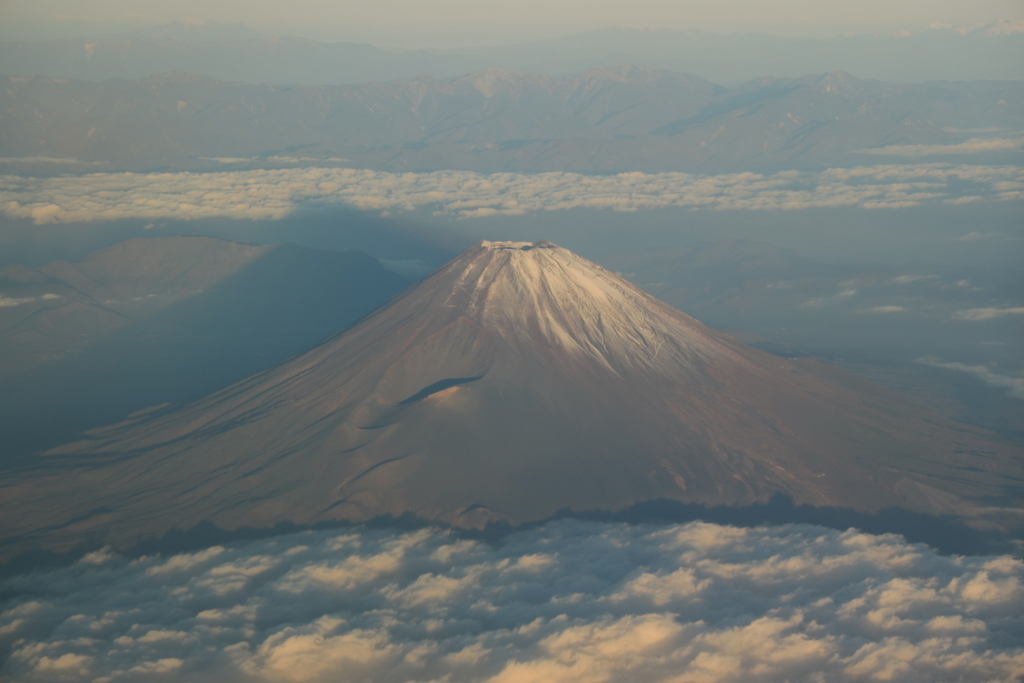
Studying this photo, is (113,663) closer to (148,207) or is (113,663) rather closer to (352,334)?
(352,334)

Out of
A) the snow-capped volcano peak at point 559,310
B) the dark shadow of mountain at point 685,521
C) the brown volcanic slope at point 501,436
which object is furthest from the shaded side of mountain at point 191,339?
the snow-capped volcano peak at point 559,310

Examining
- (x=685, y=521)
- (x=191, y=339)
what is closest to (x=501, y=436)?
(x=685, y=521)

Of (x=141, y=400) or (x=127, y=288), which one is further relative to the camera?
(x=127, y=288)

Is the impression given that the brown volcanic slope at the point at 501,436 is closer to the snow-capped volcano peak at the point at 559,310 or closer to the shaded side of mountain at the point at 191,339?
the snow-capped volcano peak at the point at 559,310

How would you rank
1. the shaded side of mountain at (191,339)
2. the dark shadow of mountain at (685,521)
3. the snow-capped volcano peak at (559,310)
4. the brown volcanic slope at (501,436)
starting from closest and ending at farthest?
the dark shadow of mountain at (685,521) < the brown volcanic slope at (501,436) < the snow-capped volcano peak at (559,310) < the shaded side of mountain at (191,339)

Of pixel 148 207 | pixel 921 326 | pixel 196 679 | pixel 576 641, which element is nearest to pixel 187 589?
pixel 196 679

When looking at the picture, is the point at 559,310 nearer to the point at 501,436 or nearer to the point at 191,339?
the point at 501,436

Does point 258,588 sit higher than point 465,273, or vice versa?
point 465,273
